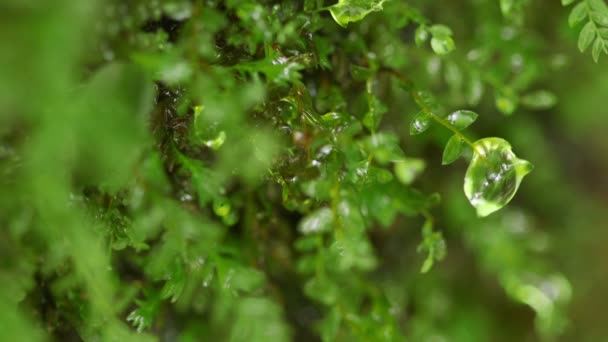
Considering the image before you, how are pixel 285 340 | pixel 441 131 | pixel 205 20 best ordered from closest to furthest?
pixel 205 20 → pixel 285 340 → pixel 441 131

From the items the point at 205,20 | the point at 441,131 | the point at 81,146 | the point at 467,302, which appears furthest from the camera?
the point at 467,302

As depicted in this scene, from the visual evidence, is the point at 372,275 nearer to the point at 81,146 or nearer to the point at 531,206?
the point at 531,206

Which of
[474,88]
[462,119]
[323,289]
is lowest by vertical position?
[323,289]

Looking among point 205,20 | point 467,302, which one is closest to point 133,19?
point 205,20

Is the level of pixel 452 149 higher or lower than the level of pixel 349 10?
lower

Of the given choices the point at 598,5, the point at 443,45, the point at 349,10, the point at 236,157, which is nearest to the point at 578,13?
the point at 598,5

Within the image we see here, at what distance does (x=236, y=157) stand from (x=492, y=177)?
0.26 meters

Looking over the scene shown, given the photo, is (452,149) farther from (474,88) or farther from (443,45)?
(474,88)

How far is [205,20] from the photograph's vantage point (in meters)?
0.57

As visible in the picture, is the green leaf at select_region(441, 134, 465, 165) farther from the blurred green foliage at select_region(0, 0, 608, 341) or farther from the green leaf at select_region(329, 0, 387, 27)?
the green leaf at select_region(329, 0, 387, 27)

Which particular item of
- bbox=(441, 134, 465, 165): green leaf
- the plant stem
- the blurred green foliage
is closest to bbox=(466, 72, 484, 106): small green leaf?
the blurred green foliage

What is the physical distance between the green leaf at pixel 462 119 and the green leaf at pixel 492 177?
1.3 inches

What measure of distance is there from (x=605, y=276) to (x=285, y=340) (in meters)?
0.84

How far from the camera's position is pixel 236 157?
57cm
